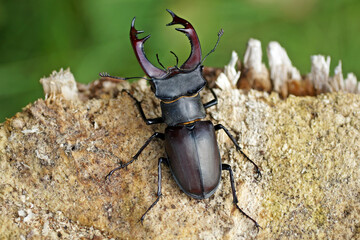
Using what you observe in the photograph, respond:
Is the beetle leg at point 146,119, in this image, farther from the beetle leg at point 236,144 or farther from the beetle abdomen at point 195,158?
the beetle leg at point 236,144

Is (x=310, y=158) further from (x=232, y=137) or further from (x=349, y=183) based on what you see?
(x=232, y=137)

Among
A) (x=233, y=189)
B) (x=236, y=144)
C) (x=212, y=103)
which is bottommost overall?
(x=233, y=189)

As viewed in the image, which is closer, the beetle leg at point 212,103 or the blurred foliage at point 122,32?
the beetle leg at point 212,103

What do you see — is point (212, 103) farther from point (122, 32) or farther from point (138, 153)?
point (122, 32)

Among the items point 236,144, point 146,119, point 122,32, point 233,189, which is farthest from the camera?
point 122,32

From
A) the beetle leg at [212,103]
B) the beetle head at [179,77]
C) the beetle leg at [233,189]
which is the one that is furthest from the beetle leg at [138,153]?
the beetle leg at [233,189]

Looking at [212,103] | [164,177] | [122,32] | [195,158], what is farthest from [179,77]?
[122,32]

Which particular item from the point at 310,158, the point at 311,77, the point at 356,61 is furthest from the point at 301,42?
the point at 310,158

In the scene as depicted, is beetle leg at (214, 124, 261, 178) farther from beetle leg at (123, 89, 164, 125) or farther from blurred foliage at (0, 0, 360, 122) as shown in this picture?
blurred foliage at (0, 0, 360, 122)
